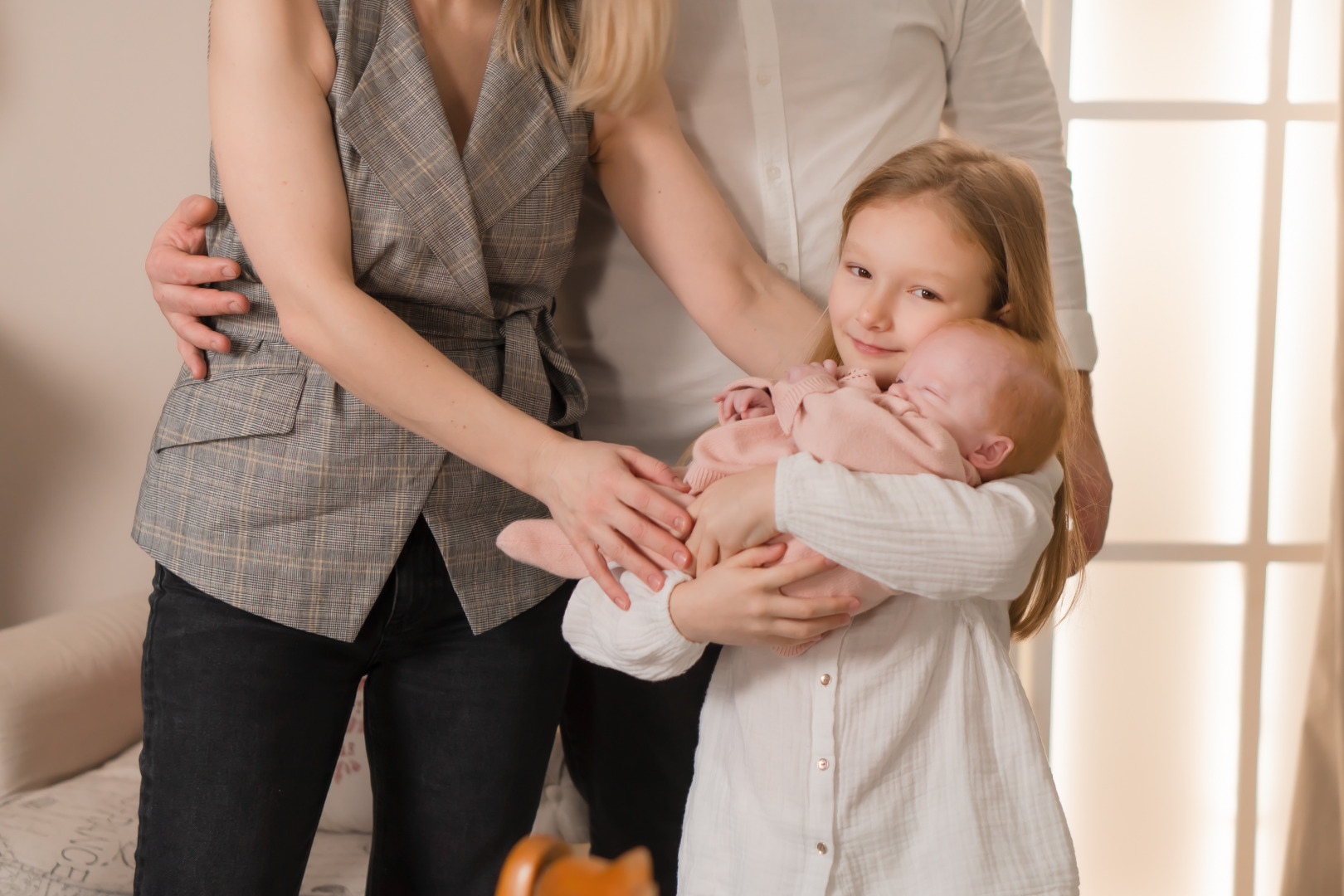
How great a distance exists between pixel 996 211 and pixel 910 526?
0.33 m

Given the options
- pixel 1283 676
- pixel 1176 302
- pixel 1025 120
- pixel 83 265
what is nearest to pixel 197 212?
pixel 1025 120

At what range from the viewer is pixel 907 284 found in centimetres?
83

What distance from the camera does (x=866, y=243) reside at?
85 cm

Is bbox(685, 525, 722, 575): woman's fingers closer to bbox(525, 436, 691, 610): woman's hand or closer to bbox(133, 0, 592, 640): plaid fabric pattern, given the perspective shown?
bbox(525, 436, 691, 610): woman's hand

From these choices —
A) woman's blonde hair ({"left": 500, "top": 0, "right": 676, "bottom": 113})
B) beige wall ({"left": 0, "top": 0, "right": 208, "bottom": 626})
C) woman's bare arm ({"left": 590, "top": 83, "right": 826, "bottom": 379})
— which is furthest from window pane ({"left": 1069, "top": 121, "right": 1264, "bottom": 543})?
beige wall ({"left": 0, "top": 0, "right": 208, "bottom": 626})

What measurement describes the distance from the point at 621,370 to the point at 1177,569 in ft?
4.98

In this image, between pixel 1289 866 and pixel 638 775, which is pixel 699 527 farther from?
pixel 1289 866

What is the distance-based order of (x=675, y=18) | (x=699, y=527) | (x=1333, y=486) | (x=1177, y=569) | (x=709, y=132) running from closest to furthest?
(x=699, y=527), (x=675, y=18), (x=709, y=132), (x=1333, y=486), (x=1177, y=569)

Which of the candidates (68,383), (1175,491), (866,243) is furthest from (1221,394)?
(68,383)

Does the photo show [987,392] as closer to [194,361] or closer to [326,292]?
[326,292]

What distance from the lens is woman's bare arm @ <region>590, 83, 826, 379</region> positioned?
1092 mm

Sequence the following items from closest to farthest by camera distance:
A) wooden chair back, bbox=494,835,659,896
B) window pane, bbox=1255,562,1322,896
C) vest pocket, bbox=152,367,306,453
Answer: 1. wooden chair back, bbox=494,835,659,896
2. vest pocket, bbox=152,367,306,453
3. window pane, bbox=1255,562,1322,896

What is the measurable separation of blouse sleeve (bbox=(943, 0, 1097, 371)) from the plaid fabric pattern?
63 cm

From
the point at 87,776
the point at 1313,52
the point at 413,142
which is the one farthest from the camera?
the point at 1313,52
